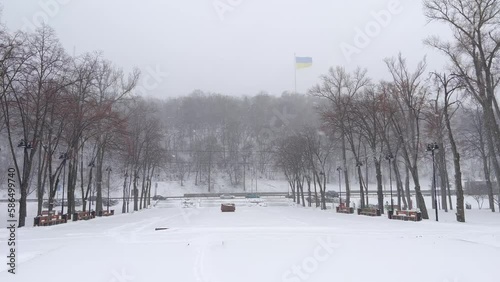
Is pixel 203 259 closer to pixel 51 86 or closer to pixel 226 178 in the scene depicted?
pixel 51 86

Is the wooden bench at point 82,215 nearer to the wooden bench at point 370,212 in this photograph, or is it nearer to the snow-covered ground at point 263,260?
the snow-covered ground at point 263,260

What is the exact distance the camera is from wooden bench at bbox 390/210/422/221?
25602 mm

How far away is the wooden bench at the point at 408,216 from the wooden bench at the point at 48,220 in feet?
73.1

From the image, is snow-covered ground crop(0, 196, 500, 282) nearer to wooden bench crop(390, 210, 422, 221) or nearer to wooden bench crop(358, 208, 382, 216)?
wooden bench crop(390, 210, 422, 221)

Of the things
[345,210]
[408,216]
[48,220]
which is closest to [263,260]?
[408,216]

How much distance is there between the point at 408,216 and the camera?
26578 millimetres

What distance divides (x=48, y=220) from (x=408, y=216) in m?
22.4

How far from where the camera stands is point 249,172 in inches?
4119

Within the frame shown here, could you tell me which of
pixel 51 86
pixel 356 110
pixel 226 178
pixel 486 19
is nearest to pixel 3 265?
Result: pixel 51 86

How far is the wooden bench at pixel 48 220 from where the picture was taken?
961 inches

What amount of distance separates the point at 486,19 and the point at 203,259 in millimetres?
20103

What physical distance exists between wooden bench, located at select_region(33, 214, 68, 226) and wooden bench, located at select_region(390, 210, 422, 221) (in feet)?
73.1

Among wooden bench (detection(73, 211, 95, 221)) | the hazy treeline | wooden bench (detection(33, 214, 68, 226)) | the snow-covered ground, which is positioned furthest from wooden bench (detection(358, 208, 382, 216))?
wooden bench (detection(33, 214, 68, 226))

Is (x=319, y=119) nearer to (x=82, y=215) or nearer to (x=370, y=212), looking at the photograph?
(x=370, y=212)
